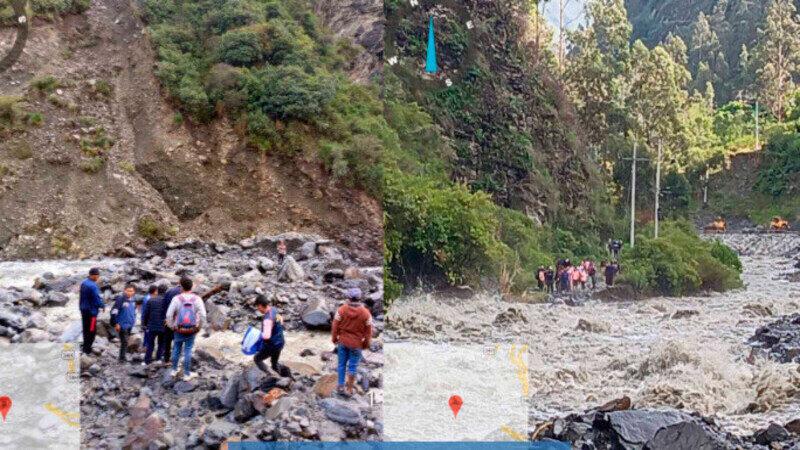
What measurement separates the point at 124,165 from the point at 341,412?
342 cm

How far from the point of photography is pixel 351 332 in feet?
19.3

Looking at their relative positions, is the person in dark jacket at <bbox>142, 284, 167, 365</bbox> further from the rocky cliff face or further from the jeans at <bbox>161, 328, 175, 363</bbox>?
the rocky cliff face

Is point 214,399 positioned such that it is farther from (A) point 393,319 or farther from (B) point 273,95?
(B) point 273,95

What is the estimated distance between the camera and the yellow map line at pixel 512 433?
6145 mm

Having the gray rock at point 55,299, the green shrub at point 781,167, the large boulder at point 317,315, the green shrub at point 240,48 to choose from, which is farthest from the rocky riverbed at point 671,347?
the green shrub at point 240,48

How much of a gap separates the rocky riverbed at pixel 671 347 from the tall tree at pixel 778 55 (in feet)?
3.39

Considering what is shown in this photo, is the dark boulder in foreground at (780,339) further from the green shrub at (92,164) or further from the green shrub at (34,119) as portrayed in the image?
the green shrub at (34,119)

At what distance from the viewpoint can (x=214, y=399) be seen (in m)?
6.40

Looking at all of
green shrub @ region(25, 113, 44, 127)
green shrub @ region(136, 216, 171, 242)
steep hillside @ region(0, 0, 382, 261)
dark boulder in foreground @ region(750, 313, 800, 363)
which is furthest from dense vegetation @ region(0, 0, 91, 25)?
dark boulder in foreground @ region(750, 313, 800, 363)

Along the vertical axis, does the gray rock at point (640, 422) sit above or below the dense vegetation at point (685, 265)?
below

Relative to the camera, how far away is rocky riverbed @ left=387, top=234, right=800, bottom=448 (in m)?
5.98

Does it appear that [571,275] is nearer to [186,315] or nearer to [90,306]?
[186,315]

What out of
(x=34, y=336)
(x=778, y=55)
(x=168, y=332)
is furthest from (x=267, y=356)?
(x=778, y=55)

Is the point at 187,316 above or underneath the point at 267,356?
above
